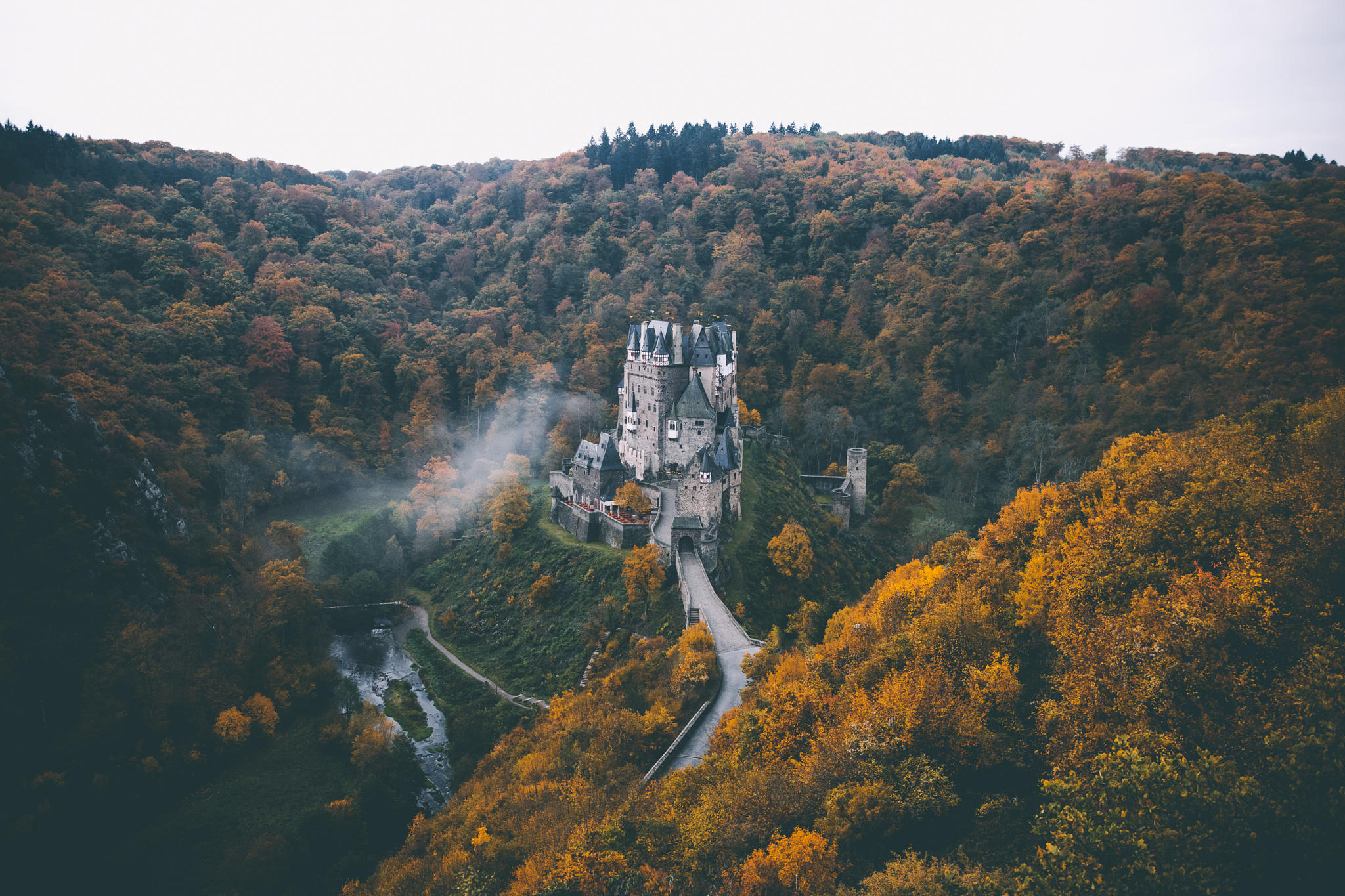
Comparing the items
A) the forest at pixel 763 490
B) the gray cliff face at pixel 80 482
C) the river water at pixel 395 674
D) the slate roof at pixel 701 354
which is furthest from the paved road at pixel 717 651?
the gray cliff face at pixel 80 482

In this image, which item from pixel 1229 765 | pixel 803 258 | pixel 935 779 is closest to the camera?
pixel 1229 765

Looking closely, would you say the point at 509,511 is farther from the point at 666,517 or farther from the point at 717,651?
the point at 717,651

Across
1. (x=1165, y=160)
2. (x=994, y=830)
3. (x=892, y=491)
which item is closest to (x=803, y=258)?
(x=892, y=491)

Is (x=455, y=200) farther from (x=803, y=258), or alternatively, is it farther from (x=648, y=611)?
(x=648, y=611)

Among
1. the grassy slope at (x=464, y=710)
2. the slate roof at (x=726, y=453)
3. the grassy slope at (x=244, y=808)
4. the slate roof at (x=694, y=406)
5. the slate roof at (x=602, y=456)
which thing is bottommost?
the grassy slope at (x=244, y=808)

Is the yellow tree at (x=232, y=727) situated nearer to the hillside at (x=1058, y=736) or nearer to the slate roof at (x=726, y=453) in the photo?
the hillside at (x=1058, y=736)
